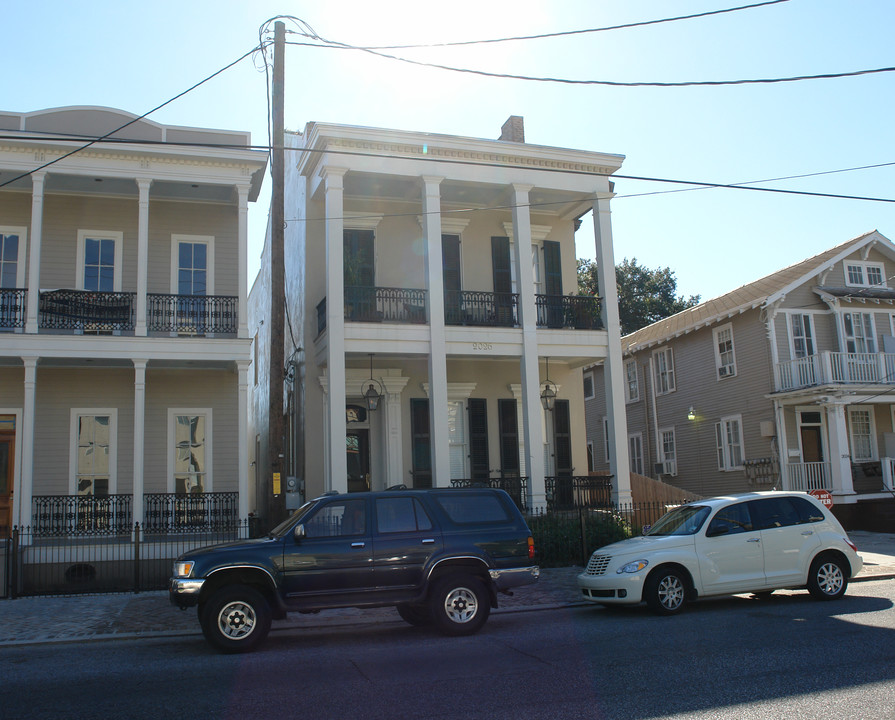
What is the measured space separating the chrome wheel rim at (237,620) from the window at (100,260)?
10774mm

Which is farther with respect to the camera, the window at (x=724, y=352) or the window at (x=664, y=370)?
the window at (x=664, y=370)

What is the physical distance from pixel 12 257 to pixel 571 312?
12570mm

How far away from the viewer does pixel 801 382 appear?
2362 cm

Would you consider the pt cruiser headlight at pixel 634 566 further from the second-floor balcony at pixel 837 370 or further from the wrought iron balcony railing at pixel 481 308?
the second-floor balcony at pixel 837 370

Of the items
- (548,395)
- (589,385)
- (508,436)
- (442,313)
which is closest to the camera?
(442,313)

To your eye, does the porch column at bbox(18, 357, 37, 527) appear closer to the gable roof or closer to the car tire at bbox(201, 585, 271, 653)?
the car tire at bbox(201, 585, 271, 653)

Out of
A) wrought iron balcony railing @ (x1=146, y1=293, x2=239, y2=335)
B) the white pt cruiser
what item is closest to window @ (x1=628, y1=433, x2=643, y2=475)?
wrought iron balcony railing @ (x1=146, y1=293, x2=239, y2=335)

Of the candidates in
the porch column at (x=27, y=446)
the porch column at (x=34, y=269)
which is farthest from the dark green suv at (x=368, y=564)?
the porch column at (x=34, y=269)

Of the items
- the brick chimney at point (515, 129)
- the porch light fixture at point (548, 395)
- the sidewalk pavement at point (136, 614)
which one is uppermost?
the brick chimney at point (515, 129)

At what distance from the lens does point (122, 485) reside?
682 inches

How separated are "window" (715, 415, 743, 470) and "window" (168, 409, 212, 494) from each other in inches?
646

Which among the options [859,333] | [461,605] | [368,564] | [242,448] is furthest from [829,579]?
[859,333]

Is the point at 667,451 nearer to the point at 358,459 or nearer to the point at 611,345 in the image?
the point at 611,345

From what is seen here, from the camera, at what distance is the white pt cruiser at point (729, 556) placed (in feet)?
35.0
